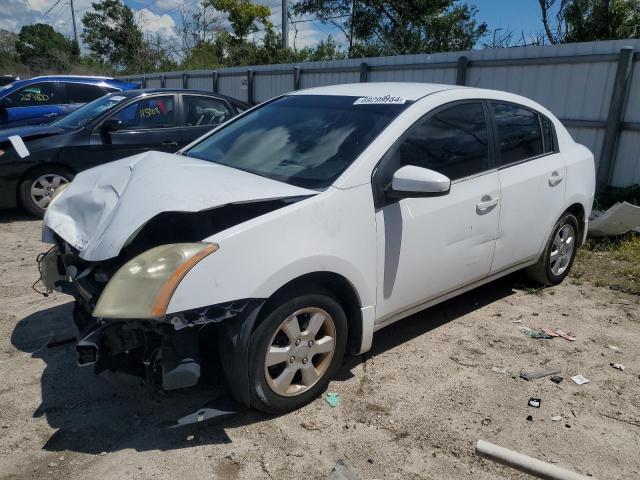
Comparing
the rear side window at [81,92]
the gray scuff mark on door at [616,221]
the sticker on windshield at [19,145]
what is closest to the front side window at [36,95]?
the rear side window at [81,92]

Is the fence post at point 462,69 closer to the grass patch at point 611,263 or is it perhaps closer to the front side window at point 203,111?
the grass patch at point 611,263

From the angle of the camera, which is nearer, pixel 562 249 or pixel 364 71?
pixel 562 249

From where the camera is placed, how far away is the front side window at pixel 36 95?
35.1 ft

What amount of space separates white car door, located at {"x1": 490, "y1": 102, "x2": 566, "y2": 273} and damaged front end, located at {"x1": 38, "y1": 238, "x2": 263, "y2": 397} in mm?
2235

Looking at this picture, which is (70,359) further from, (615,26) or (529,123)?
(615,26)

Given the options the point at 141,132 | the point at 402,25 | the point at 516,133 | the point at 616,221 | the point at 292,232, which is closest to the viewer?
the point at 292,232

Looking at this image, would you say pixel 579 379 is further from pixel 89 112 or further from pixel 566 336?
pixel 89 112

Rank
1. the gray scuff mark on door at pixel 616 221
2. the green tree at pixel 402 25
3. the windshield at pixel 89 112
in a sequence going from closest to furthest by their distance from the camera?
the gray scuff mark on door at pixel 616 221 → the windshield at pixel 89 112 → the green tree at pixel 402 25

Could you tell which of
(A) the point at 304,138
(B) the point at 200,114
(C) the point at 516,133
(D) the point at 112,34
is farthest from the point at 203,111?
(D) the point at 112,34

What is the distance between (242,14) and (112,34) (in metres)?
16.3

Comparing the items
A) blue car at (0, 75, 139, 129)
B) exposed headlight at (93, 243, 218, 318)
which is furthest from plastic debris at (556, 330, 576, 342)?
blue car at (0, 75, 139, 129)

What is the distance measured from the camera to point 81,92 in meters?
10.9

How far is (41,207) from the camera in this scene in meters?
6.97

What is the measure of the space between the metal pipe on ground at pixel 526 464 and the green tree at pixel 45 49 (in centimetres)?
4714
